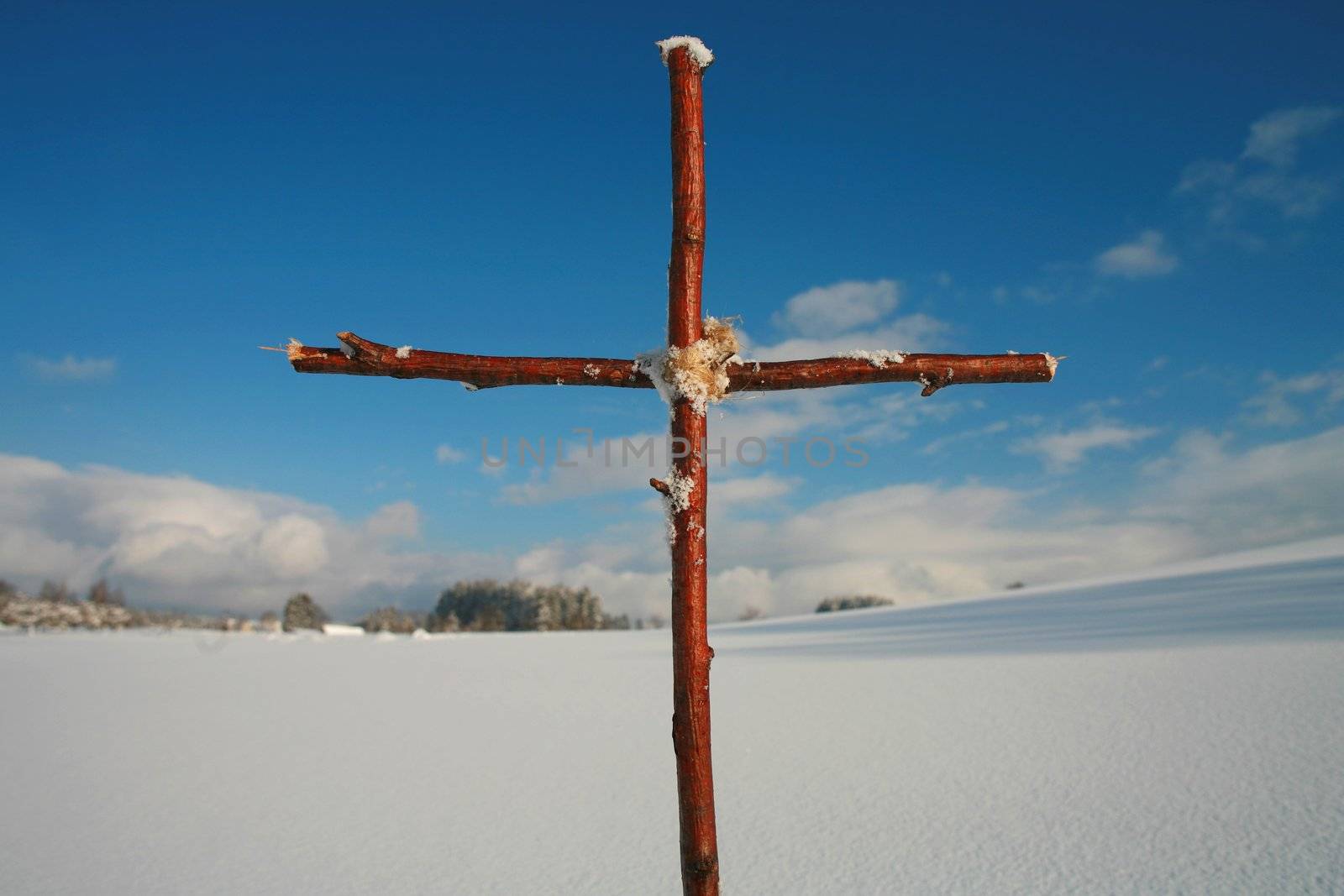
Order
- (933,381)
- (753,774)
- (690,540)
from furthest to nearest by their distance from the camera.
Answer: (753,774)
(933,381)
(690,540)

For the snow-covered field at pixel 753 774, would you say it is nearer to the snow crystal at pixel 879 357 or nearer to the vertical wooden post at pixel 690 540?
the vertical wooden post at pixel 690 540

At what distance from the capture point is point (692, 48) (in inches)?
59.5

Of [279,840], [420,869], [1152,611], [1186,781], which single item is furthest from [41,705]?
[1152,611]

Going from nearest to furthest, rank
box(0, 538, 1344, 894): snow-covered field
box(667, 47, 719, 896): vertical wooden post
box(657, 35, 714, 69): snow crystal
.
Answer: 1. box(667, 47, 719, 896): vertical wooden post
2. box(657, 35, 714, 69): snow crystal
3. box(0, 538, 1344, 894): snow-covered field

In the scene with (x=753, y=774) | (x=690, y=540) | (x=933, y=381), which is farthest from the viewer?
(x=753, y=774)

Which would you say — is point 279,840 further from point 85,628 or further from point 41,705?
point 85,628

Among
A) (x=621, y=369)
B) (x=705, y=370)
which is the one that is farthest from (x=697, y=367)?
(x=621, y=369)

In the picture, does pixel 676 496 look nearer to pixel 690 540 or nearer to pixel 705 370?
pixel 690 540

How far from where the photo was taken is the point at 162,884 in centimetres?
295

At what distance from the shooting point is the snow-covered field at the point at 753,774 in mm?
2758

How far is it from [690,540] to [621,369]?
14.4 inches

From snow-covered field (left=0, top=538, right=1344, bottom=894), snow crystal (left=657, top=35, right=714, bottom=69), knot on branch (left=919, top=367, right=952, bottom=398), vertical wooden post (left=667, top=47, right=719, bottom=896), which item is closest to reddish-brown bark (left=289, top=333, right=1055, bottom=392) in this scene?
knot on branch (left=919, top=367, right=952, bottom=398)

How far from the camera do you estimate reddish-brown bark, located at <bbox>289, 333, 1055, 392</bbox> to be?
4.51ft

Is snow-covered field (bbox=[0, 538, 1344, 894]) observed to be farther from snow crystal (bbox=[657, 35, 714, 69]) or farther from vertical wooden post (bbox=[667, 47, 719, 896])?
snow crystal (bbox=[657, 35, 714, 69])
